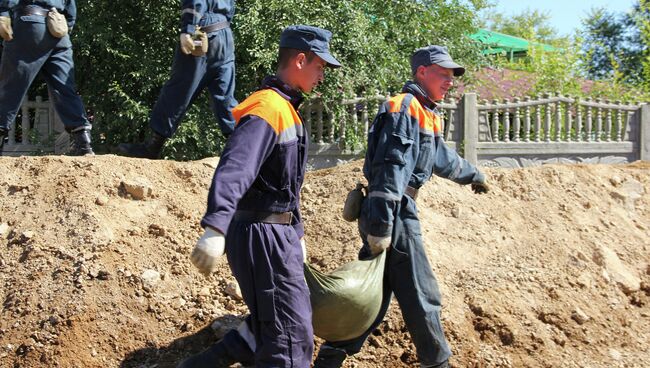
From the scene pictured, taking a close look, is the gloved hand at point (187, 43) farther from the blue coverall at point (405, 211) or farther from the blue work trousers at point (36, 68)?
the blue coverall at point (405, 211)

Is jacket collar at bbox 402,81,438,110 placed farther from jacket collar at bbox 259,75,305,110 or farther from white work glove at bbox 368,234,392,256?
jacket collar at bbox 259,75,305,110

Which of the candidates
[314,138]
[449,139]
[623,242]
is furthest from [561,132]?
[623,242]

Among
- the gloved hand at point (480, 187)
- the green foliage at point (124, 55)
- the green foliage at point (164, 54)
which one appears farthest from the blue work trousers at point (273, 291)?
the green foliage at point (124, 55)

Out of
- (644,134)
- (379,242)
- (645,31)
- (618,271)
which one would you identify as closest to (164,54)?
(618,271)

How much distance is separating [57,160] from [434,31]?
697 centimetres

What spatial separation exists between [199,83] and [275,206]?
123 inches

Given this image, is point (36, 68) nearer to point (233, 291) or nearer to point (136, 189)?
point (136, 189)

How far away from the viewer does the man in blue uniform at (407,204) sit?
4.22 m

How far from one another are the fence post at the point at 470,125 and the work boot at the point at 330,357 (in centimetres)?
728

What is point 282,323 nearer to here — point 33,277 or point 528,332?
point 33,277

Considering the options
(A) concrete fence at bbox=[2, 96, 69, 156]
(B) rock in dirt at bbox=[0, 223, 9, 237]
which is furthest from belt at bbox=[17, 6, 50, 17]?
(A) concrete fence at bbox=[2, 96, 69, 156]

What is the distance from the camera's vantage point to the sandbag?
158 inches

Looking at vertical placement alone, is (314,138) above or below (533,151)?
above

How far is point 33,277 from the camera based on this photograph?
16.1ft
